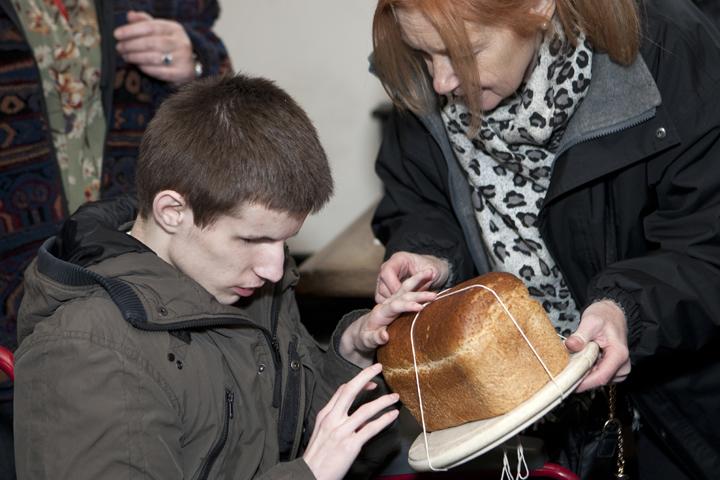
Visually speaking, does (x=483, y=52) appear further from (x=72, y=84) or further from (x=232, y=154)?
(x=72, y=84)

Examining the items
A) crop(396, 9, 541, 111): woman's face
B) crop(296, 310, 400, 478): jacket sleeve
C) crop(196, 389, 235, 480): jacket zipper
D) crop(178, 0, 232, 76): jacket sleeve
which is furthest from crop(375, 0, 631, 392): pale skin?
crop(178, 0, 232, 76): jacket sleeve

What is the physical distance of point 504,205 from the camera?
1.79 m

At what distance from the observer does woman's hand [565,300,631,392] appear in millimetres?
1360

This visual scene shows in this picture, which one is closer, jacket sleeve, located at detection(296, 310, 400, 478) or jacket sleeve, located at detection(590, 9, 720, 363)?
jacket sleeve, located at detection(590, 9, 720, 363)

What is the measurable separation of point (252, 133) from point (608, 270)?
0.64 m

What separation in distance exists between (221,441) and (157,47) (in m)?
0.96

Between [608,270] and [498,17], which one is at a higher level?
[498,17]

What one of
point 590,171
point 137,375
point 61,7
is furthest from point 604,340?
point 61,7

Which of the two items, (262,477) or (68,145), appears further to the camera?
(68,145)

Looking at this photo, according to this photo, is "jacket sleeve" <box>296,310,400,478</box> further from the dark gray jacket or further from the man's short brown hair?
the man's short brown hair

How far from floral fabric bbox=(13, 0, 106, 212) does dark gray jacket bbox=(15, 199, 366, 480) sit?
38 centimetres

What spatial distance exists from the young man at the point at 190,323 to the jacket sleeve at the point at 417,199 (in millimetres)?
296

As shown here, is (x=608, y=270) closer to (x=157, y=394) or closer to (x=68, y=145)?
(x=157, y=394)

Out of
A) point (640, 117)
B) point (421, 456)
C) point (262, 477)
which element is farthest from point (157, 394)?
point (640, 117)
